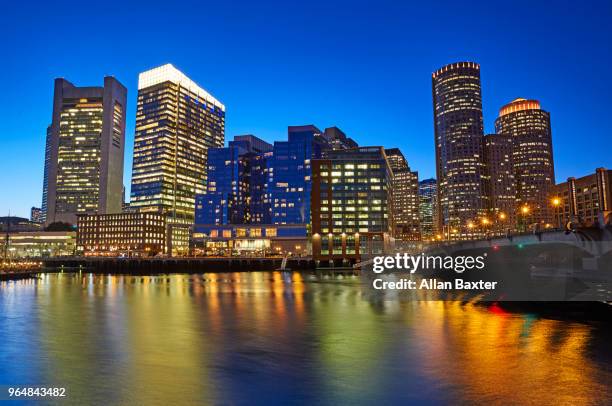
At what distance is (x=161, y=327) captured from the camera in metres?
38.2

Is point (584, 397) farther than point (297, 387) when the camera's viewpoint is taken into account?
No

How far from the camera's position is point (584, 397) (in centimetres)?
1747

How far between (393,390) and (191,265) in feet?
573

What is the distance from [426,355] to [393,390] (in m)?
8.04

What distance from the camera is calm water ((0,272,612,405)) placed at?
60.4 ft

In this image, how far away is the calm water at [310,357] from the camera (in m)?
18.4

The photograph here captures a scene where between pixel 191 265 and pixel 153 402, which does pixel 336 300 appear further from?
pixel 191 265

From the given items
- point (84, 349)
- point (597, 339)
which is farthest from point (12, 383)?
point (597, 339)

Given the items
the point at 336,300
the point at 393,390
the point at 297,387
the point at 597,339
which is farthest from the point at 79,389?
the point at 336,300

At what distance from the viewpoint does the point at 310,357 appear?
25.7 meters

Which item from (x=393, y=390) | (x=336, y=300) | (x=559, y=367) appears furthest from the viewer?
(x=336, y=300)

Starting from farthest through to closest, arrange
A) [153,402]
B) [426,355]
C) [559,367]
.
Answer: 1. [426,355]
2. [559,367]
3. [153,402]

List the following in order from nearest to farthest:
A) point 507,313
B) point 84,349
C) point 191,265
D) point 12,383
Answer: point 12,383, point 84,349, point 507,313, point 191,265

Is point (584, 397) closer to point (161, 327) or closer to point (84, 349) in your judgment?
point (84, 349)
